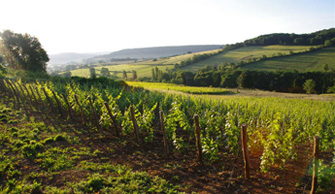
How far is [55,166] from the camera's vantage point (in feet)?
21.0

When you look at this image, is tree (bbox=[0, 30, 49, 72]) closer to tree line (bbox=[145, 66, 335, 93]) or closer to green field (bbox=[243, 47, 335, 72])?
tree line (bbox=[145, 66, 335, 93])

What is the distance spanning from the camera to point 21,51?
38469 mm

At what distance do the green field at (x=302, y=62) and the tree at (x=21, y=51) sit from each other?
215 ft

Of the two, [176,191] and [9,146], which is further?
[9,146]

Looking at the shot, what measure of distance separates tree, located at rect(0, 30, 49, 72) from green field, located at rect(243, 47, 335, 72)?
215 feet

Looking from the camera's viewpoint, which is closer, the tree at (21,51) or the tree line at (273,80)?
the tree at (21,51)

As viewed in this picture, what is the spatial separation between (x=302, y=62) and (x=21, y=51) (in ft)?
267

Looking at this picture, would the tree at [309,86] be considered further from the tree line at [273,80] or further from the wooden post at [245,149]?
the wooden post at [245,149]

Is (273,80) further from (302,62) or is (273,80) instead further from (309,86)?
(302,62)

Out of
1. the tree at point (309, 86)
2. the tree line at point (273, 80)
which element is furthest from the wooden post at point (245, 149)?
the tree line at point (273, 80)

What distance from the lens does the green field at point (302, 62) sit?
213 feet

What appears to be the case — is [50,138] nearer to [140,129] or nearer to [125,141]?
[125,141]

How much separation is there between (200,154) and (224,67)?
72579mm

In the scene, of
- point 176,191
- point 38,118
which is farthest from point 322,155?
point 38,118
